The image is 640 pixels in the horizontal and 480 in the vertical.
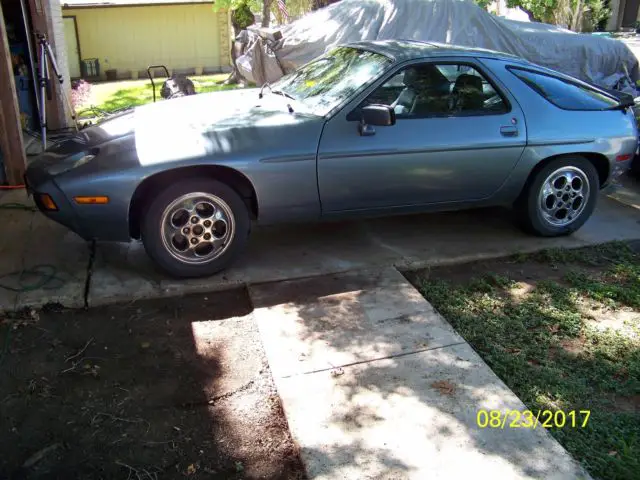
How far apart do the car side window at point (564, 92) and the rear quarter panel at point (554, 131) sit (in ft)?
0.22

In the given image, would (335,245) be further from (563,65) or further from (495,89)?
(563,65)

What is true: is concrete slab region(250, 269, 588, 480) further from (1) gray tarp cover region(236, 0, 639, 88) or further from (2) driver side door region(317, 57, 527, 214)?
(1) gray tarp cover region(236, 0, 639, 88)

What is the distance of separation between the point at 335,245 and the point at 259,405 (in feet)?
7.44

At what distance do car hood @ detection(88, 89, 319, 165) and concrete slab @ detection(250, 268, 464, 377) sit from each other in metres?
1.09

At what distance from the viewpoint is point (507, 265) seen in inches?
200

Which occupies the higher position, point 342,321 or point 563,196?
point 563,196

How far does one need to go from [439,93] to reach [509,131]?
0.67 metres

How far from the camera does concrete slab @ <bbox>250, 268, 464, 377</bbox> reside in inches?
146

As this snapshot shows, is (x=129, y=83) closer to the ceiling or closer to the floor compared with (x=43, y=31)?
closer to the floor

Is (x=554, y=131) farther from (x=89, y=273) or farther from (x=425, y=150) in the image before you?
(x=89, y=273)

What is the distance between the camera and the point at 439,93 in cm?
499

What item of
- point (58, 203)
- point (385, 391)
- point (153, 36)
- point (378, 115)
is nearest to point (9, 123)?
point (58, 203)

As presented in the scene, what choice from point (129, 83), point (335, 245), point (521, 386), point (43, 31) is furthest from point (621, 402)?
point (129, 83)

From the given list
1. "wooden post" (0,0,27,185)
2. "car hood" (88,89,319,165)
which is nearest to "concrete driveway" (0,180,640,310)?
"wooden post" (0,0,27,185)
